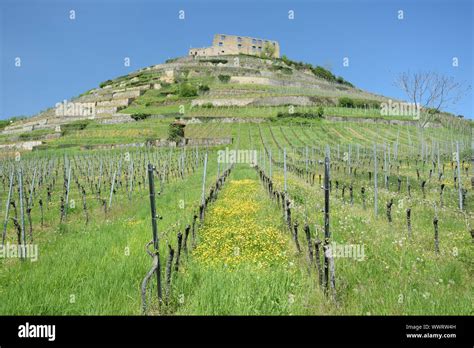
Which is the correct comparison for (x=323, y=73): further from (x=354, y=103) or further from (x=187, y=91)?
(x=187, y=91)

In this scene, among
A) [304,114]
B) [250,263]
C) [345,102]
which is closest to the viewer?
[250,263]

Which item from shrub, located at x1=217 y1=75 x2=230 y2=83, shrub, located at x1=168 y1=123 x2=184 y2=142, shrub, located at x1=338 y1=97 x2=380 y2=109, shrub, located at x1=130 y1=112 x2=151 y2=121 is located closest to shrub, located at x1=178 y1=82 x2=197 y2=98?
shrub, located at x1=217 y1=75 x2=230 y2=83

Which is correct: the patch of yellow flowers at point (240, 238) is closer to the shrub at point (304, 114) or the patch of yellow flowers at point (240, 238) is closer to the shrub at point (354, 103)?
the shrub at point (304, 114)

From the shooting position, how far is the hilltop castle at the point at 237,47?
142 m

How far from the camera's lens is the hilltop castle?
14200 cm

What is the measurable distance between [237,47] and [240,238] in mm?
145479

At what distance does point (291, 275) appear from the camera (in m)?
6.07

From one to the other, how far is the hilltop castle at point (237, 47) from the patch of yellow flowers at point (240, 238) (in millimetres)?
136063

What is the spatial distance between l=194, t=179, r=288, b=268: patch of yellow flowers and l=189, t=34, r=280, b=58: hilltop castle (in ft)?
446

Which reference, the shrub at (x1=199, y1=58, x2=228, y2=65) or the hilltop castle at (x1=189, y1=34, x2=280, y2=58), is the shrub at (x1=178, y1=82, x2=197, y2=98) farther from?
the hilltop castle at (x1=189, y1=34, x2=280, y2=58)

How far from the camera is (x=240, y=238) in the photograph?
27.6 feet

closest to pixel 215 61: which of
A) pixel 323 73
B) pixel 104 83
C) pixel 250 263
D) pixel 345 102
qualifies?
pixel 104 83

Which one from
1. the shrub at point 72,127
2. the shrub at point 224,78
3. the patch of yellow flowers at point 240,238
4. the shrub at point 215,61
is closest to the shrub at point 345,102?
the shrub at point 224,78
